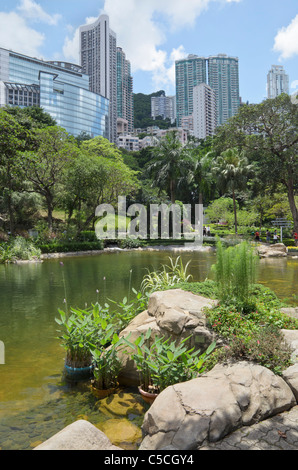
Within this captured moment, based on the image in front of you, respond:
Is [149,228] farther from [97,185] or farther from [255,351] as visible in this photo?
[255,351]

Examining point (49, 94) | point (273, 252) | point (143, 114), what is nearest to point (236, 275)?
point (273, 252)

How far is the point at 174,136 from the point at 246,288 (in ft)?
98.0

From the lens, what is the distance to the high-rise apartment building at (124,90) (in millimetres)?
132750

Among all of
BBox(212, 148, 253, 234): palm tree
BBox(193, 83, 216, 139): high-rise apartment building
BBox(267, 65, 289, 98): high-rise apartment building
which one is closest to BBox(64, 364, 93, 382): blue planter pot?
BBox(212, 148, 253, 234): palm tree

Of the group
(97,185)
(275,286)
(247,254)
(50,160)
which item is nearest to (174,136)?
(97,185)

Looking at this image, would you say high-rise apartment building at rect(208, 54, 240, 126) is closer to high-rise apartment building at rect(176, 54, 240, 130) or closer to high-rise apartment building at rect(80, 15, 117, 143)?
high-rise apartment building at rect(176, 54, 240, 130)

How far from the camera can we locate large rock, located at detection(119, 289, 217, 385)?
4.19 meters

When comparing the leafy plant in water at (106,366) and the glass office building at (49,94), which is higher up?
the glass office building at (49,94)

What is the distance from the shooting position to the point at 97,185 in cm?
2483
